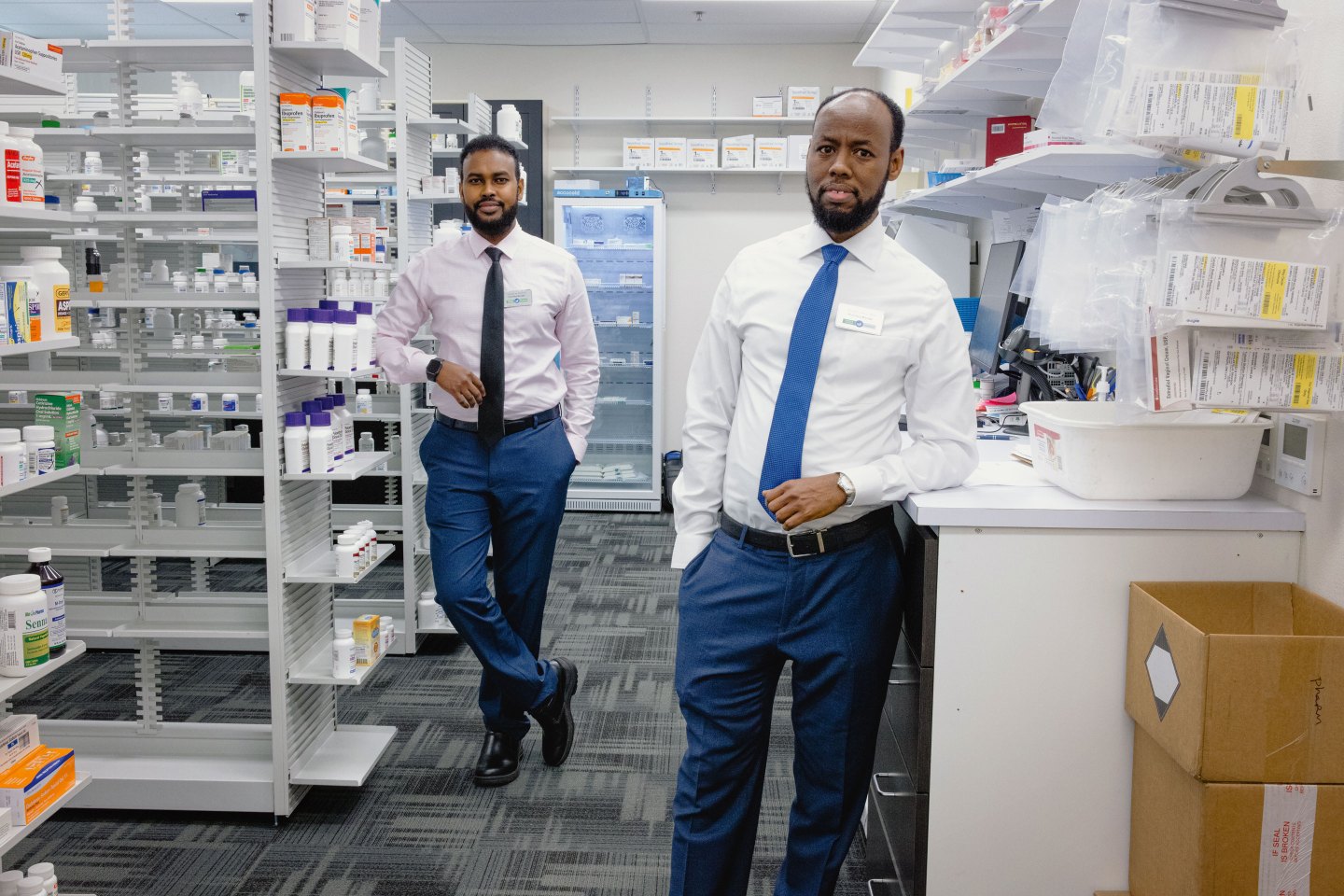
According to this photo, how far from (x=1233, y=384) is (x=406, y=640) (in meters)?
3.13

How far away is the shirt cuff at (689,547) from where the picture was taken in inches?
75.8

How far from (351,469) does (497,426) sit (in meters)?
0.40

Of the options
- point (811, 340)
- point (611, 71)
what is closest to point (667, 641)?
point (811, 340)

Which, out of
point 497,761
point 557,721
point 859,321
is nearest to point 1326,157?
point 859,321

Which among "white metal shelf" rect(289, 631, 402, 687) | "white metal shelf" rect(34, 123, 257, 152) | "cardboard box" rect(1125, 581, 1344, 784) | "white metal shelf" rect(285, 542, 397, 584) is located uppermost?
"white metal shelf" rect(34, 123, 257, 152)

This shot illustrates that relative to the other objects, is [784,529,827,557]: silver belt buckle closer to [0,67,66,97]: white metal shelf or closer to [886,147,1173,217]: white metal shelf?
[886,147,1173,217]: white metal shelf

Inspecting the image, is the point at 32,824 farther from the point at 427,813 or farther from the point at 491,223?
the point at 491,223

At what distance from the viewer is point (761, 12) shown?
6.23 meters

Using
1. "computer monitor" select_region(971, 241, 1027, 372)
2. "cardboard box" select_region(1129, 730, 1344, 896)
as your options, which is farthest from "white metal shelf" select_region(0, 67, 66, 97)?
"computer monitor" select_region(971, 241, 1027, 372)

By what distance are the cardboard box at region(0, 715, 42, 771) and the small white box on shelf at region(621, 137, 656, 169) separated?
5537 mm

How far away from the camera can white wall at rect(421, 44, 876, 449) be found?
7000 mm

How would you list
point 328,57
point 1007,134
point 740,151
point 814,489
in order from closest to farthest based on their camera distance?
1. point 814,489
2. point 328,57
3. point 1007,134
4. point 740,151

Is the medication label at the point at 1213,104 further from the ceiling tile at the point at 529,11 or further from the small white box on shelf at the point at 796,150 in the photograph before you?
the small white box on shelf at the point at 796,150

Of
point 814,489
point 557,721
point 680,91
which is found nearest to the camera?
point 814,489
